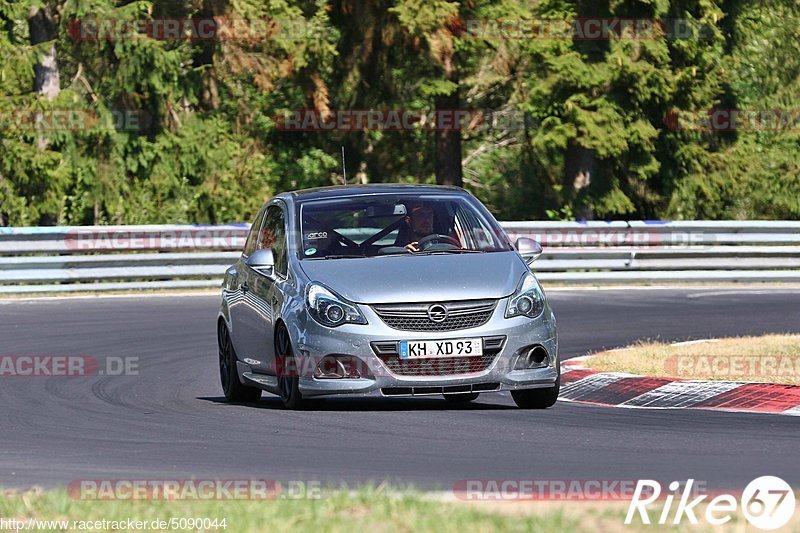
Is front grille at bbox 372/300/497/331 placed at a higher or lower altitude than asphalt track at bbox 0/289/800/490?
higher

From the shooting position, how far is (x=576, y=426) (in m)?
10.0

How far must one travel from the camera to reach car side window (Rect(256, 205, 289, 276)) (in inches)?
458

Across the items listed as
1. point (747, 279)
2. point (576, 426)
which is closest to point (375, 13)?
point (747, 279)

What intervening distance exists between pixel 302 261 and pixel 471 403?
5.98ft

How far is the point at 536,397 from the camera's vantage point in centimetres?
1131

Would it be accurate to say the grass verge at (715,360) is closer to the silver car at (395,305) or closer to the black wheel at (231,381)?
the silver car at (395,305)

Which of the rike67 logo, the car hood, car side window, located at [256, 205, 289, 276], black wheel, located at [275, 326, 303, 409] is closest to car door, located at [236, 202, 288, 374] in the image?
car side window, located at [256, 205, 289, 276]

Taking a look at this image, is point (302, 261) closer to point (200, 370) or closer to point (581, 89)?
point (200, 370)

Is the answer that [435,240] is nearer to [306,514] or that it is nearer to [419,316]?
[419,316]

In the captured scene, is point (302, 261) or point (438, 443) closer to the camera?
point (438, 443)

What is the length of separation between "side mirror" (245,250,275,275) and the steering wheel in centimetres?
108

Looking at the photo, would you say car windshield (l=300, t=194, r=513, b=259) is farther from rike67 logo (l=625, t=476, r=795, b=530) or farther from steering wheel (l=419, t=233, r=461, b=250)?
rike67 logo (l=625, t=476, r=795, b=530)

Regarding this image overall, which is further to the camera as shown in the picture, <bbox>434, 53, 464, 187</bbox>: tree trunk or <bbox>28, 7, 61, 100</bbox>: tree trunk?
<bbox>434, 53, 464, 187</bbox>: tree trunk

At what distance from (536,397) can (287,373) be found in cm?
175
